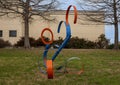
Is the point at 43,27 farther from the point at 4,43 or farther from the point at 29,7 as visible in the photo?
the point at 29,7

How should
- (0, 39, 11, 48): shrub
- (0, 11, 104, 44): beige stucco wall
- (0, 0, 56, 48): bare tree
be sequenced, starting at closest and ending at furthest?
(0, 0, 56, 48): bare tree, (0, 39, 11, 48): shrub, (0, 11, 104, 44): beige stucco wall

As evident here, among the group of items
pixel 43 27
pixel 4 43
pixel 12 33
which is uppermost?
pixel 43 27

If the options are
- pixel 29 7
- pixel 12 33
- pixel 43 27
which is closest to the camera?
pixel 29 7

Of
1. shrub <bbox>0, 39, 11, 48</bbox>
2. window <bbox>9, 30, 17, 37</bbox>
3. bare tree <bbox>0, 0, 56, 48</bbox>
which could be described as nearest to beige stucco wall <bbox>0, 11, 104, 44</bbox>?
window <bbox>9, 30, 17, 37</bbox>

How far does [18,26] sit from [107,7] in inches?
616

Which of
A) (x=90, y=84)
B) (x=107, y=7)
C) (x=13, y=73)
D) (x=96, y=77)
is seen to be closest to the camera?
(x=90, y=84)

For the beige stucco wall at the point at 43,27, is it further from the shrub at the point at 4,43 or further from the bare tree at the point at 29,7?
the bare tree at the point at 29,7

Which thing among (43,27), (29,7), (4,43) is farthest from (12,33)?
(29,7)

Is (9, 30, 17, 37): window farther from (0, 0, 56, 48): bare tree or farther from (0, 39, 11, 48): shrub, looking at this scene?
(0, 0, 56, 48): bare tree

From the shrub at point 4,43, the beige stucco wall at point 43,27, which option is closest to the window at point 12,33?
the beige stucco wall at point 43,27

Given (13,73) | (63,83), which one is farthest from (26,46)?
(63,83)

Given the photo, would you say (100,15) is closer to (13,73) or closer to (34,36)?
(34,36)

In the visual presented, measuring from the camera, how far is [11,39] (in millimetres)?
41969

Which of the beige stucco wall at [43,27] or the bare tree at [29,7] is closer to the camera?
the bare tree at [29,7]
